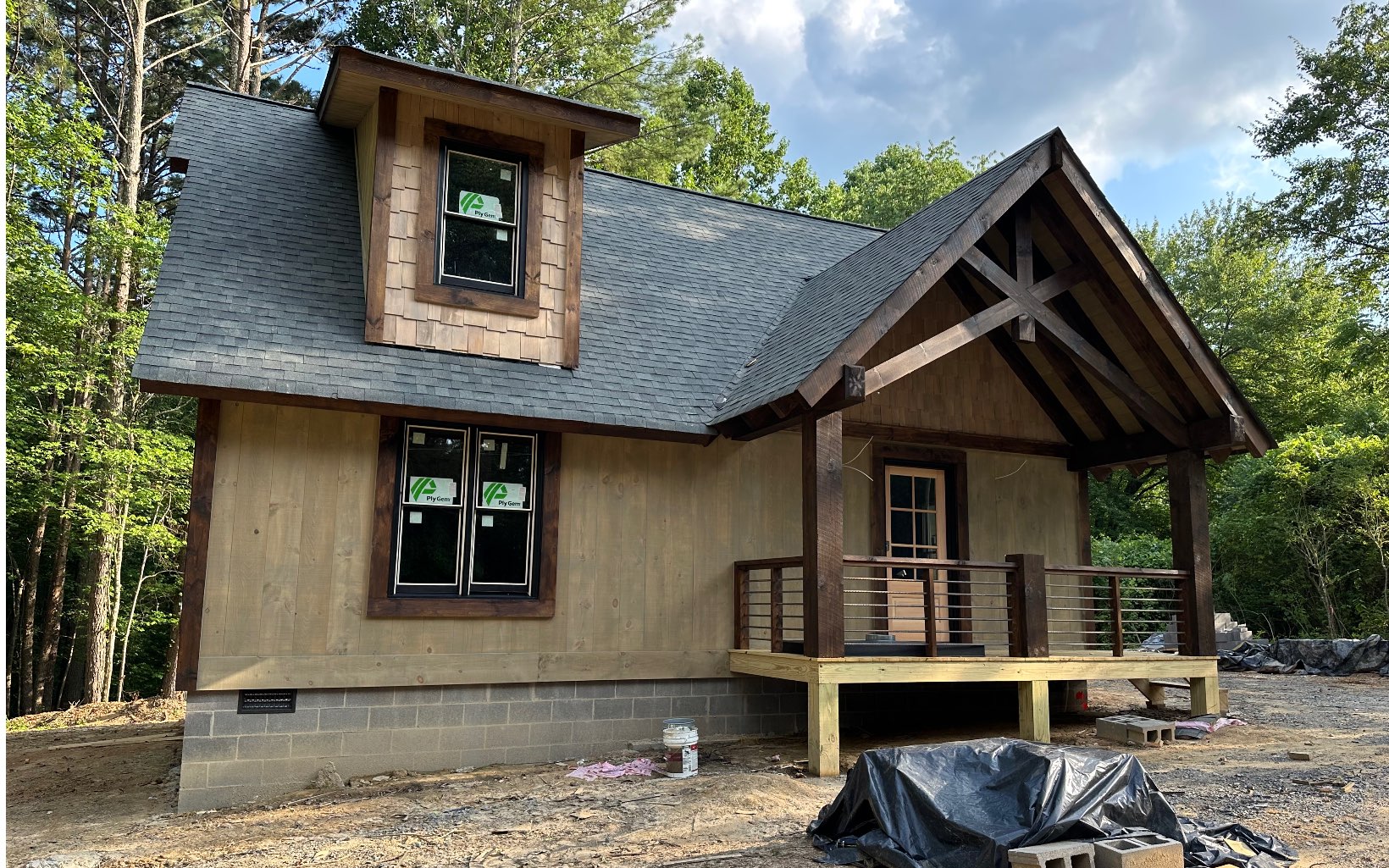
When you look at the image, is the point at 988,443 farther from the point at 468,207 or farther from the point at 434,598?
the point at 434,598

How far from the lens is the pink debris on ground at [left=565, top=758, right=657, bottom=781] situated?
8.11 metres

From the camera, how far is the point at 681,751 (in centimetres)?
811

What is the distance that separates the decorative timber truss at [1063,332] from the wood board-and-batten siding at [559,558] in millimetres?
1053

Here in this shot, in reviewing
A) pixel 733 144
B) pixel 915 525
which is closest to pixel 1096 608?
pixel 915 525

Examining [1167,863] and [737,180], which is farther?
[737,180]

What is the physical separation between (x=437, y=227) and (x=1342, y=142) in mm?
17371

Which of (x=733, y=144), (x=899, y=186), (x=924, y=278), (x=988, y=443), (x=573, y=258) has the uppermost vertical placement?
(x=899, y=186)

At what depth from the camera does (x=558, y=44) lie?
23.6m

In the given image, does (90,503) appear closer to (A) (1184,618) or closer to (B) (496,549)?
(B) (496,549)

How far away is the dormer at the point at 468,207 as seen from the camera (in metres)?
8.85

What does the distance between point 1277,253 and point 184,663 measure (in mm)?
28588

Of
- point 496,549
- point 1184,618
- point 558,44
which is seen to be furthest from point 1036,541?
point 558,44

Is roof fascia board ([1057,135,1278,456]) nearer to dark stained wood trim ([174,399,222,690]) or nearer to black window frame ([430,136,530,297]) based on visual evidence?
black window frame ([430,136,530,297])

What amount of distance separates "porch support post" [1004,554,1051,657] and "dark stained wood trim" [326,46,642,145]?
560 cm
